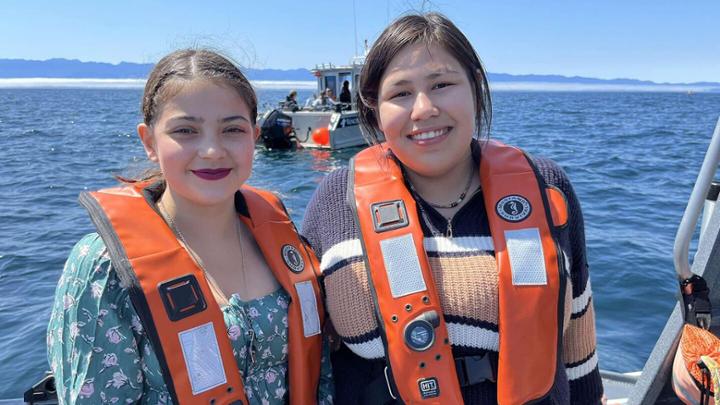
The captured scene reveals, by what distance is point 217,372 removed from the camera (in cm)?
170

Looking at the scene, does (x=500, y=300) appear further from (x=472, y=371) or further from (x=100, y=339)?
(x=100, y=339)

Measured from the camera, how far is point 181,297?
1.71 meters

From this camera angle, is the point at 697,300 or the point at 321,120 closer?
the point at 697,300

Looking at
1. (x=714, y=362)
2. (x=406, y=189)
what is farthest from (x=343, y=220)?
(x=714, y=362)

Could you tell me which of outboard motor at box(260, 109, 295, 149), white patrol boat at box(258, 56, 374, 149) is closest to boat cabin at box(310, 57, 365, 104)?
white patrol boat at box(258, 56, 374, 149)

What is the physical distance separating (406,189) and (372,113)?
1.09 feet

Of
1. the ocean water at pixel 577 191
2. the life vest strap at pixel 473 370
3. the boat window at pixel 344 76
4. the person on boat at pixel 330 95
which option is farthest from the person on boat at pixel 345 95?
the life vest strap at pixel 473 370

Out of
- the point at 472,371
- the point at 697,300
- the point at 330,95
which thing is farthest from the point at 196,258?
the point at 330,95

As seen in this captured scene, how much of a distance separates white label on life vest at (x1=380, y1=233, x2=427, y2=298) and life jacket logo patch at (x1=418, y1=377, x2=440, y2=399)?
0.28 meters

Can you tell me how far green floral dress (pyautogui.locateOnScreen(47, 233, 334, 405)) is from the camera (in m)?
1.52

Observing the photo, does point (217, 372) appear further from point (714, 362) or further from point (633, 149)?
point (633, 149)

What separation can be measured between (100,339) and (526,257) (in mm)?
1294

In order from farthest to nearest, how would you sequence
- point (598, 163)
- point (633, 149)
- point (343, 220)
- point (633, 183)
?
point (633, 149)
point (598, 163)
point (633, 183)
point (343, 220)

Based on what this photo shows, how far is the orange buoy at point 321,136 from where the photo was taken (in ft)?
67.8
